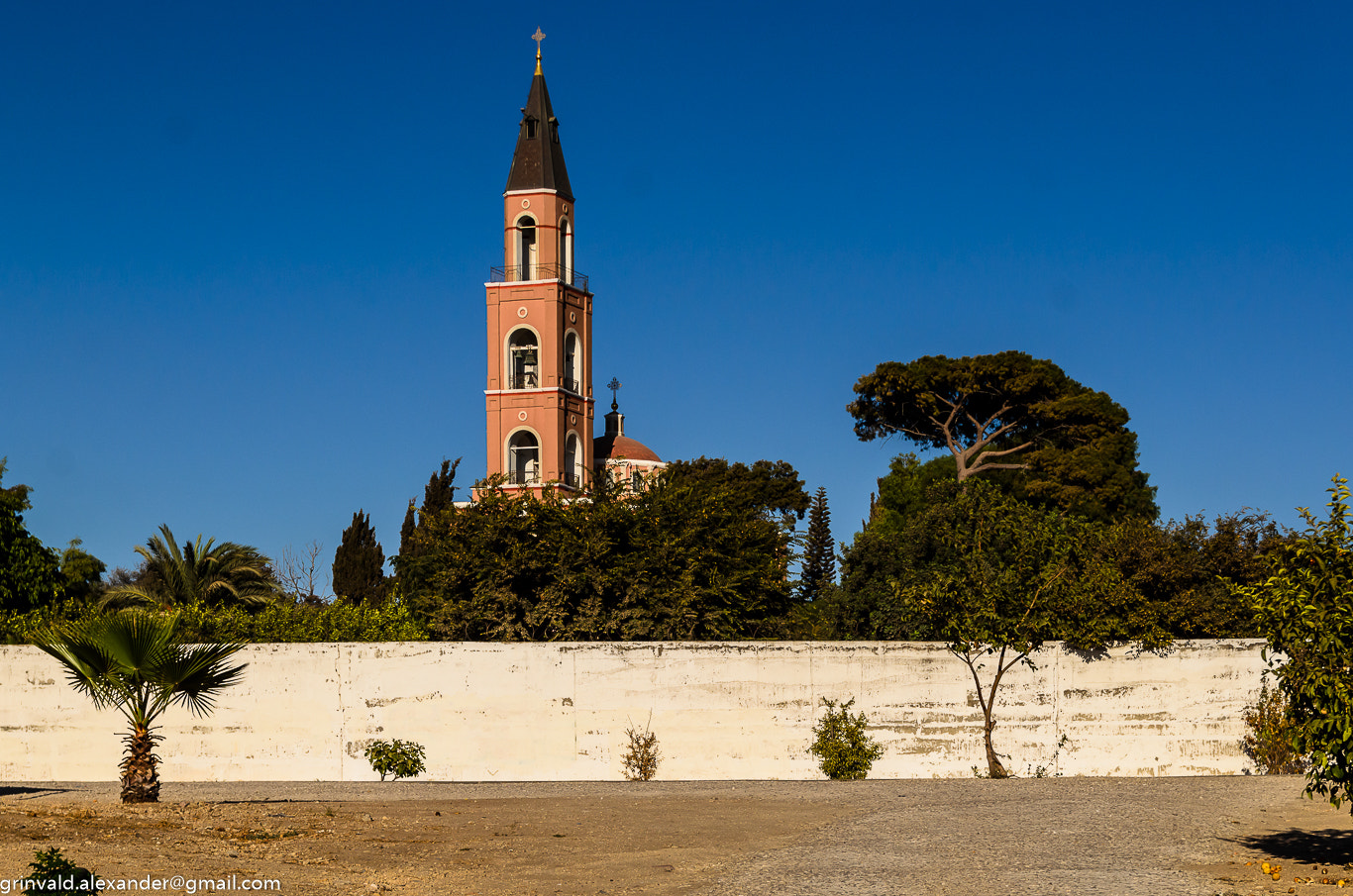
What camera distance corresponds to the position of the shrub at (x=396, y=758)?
19.4m

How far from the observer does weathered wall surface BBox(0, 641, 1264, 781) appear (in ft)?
63.0

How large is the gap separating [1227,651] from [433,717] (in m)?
10.7

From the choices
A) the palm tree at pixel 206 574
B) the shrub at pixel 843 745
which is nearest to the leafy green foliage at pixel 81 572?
the palm tree at pixel 206 574

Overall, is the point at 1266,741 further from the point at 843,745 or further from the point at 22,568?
the point at 22,568

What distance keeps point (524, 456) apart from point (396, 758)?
168 ft

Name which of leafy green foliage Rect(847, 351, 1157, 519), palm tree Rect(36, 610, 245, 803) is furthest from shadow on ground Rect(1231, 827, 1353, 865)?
leafy green foliage Rect(847, 351, 1157, 519)

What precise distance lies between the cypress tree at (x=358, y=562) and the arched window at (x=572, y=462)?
38.1ft

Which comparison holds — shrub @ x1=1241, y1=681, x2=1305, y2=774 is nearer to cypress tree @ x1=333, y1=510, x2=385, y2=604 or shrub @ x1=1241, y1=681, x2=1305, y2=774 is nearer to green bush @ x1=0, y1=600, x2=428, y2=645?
green bush @ x1=0, y1=600, x2=428, y2=645

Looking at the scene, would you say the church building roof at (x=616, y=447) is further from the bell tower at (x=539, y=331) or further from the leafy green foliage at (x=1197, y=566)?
the leafy green foliage at (x=1197, y=566)

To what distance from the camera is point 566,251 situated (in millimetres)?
71250

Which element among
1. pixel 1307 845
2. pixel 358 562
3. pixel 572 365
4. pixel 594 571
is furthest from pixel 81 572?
pixel 1307 845

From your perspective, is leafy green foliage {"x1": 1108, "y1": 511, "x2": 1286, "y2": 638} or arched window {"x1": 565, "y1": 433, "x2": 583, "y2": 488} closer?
leafy green foliage {"x1": 1108, "y1": 511, "x2": 1286, "y2": 638}

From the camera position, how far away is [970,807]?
48.0 ft

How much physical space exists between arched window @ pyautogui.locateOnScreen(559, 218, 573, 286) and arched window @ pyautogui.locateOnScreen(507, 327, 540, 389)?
11.2 feet
